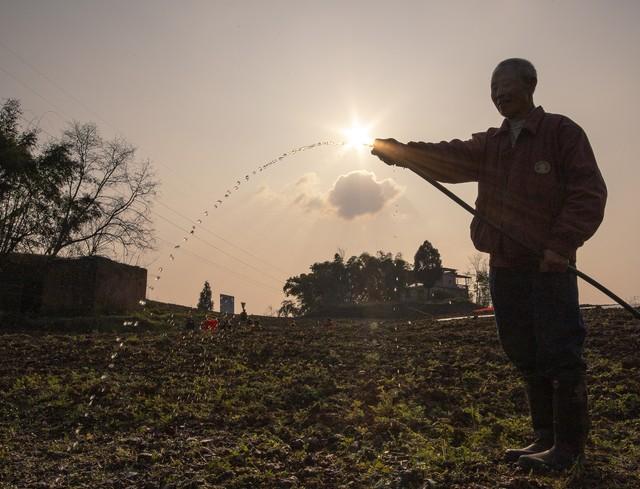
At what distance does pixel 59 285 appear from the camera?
25578 millimetres

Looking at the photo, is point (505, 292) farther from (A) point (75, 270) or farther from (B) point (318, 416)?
(A) point (75, 270)

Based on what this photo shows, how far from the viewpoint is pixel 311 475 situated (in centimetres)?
327

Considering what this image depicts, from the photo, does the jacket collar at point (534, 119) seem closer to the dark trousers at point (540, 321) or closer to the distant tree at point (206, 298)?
the dark trousers at point (540, 321)

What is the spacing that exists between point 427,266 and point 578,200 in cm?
6372

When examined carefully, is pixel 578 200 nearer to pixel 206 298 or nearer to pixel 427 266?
pixel 427 266

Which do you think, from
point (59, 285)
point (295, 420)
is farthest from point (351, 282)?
point (295, 420)

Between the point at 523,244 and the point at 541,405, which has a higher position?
the point at 523,244

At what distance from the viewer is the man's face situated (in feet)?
11.7

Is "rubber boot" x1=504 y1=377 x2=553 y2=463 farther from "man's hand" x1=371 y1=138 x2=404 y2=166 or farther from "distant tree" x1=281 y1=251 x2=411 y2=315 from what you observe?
"distant tree" x1=281 y1=251 x2=411 y2=315

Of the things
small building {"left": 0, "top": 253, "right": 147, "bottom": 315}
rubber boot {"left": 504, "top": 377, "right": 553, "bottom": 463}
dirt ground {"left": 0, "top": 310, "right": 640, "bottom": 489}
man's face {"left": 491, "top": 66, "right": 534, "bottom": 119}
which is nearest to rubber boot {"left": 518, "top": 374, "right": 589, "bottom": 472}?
dirt ground {"left": 0, "top": 310, "right": 640, "bottom": 489}

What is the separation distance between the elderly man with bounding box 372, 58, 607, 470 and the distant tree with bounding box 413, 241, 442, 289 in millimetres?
62901

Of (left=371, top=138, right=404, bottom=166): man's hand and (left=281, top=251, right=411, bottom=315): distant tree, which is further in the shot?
(left=281, top=251, right=411, bottom=315): distant tree

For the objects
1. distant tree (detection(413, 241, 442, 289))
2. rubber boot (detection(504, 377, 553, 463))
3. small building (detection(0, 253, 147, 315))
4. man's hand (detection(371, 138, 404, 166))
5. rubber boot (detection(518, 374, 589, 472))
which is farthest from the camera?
distant tree (detection(413, 241, 442, 289))

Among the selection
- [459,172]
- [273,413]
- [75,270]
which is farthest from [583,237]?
[75,270]
